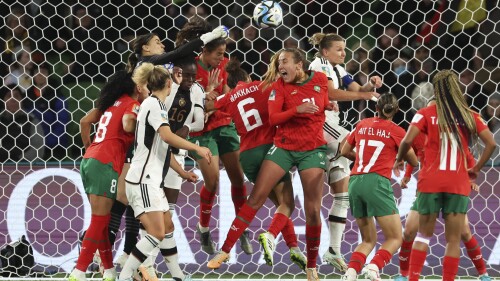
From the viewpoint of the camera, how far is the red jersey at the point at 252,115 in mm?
9148

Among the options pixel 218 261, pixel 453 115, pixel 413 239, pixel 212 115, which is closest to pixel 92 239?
pixel 218 261

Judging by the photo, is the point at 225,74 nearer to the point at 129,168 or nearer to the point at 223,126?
the point at 223,126

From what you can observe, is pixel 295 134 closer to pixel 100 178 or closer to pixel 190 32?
pixel 190 32

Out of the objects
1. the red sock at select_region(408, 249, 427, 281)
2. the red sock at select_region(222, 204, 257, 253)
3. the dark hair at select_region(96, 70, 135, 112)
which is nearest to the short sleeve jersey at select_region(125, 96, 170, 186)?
the dark hair at select_region(96, 70, 135, 112)

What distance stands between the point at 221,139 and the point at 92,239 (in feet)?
4.86

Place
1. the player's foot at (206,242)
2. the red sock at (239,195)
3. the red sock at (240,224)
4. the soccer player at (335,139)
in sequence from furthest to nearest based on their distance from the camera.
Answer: the player's foot at (206,242) → the red sock at (239,195) → the soccer player at (335,139) → the red sock at (240,224)

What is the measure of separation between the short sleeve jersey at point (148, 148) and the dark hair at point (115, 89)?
15.3 inches

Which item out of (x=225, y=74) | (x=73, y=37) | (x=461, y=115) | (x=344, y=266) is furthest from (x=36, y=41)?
(x=461, y=115)

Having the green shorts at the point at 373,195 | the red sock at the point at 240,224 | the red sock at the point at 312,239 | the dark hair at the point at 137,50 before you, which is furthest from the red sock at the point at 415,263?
the dark hair at the point at 137,50

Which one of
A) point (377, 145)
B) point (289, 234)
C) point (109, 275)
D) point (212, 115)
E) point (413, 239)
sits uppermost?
point (377, 145)

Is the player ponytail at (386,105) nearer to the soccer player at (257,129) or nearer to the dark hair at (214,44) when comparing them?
the soccer player at (257,129)

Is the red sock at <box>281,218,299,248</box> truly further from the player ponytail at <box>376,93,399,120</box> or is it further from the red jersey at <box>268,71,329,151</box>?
the player ponytail at <box>376,93,399,120</box>

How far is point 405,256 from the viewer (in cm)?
933

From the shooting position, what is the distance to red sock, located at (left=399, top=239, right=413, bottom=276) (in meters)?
9.29
